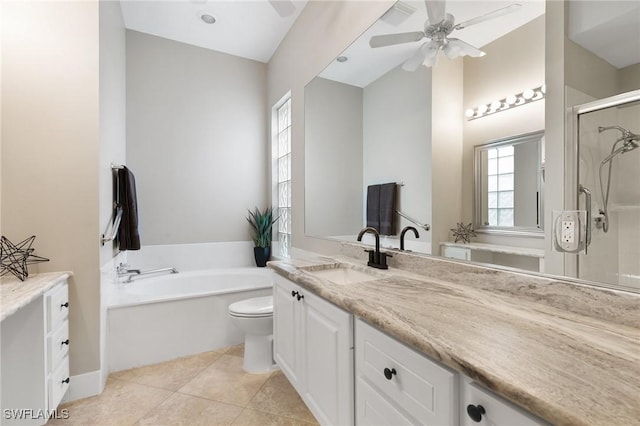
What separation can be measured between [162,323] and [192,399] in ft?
2.31

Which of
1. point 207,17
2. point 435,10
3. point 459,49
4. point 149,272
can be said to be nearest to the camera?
point 459,49

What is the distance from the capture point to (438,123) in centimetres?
142

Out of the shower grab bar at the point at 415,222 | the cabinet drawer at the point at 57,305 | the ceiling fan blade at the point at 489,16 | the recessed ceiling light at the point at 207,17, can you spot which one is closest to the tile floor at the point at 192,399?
the cabinet drawer at the point at 57,305

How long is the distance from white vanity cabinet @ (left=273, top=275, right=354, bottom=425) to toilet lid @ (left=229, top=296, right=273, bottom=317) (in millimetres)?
317

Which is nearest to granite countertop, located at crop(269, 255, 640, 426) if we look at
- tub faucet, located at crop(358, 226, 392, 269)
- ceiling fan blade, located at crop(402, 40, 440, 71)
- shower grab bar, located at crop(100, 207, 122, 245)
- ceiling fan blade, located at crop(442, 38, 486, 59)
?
tub faucet, located at crop(358, 226, 392, 269)

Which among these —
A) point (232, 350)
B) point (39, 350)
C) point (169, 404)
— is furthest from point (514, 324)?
point (232, 350)

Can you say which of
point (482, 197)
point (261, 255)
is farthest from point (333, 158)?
point (261, 255)

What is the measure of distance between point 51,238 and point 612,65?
2.68 m

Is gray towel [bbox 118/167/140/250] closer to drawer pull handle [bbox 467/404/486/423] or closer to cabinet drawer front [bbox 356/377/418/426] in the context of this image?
cabinet drawer front [bbox 356/377/418/426]

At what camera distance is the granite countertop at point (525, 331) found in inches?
20.0

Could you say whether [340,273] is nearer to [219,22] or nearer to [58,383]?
[58,383]

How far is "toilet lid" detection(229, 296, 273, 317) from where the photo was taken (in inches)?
80.7

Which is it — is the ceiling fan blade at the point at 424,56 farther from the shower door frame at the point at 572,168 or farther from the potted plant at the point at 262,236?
the potted plant at the point at 262,236

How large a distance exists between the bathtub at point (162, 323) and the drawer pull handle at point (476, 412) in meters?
2.18
